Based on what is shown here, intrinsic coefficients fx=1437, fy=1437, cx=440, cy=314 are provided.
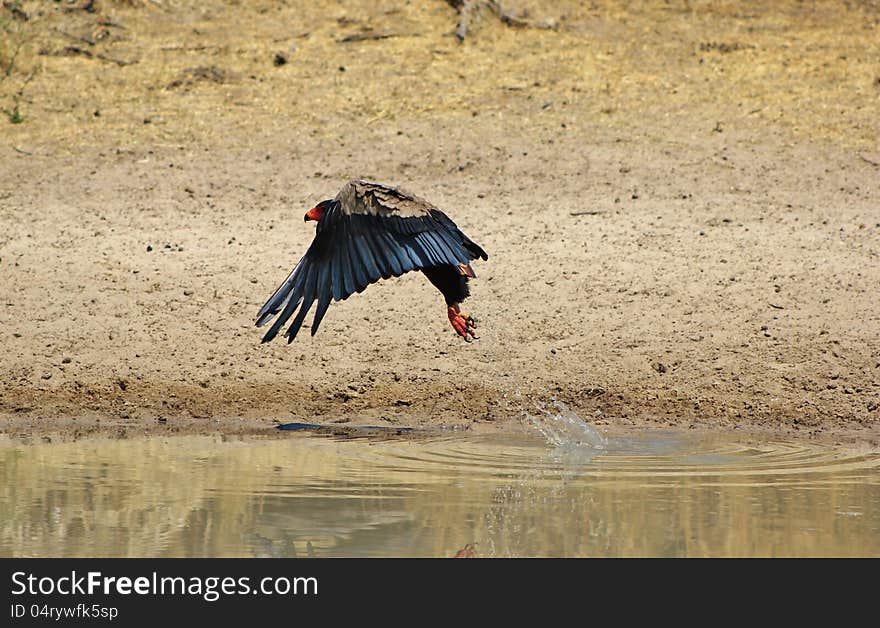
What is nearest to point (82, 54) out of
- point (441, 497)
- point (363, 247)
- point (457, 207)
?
point (457, 207)

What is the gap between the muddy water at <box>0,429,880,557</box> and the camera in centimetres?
548

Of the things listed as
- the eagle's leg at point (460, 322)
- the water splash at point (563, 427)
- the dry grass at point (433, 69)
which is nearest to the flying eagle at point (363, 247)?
the eagle's leg at point (460, 322)

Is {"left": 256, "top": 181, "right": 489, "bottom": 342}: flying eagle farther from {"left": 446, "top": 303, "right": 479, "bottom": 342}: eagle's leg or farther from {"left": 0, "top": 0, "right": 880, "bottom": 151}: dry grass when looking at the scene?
{"left": 0, "top": 0, "right": 880, "bottom": 151}: dry grass

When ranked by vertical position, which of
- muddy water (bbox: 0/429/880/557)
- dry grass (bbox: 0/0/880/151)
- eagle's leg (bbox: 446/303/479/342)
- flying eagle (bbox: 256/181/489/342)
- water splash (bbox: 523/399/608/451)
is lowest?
muddy water (bbox: 0/429/880/557)

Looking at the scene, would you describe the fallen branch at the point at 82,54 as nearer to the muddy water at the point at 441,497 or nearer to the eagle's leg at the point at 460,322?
Answer: the muddy water at the point at 441,497

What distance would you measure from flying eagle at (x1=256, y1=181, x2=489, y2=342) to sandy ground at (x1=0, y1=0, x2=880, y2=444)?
1515mm

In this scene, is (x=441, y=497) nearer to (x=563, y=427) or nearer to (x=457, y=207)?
(x=563, y=427)

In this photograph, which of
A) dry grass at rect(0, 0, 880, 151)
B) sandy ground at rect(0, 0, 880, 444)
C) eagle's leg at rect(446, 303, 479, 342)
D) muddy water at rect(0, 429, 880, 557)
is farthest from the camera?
dry grass at rect(0, 0, 880, 151)

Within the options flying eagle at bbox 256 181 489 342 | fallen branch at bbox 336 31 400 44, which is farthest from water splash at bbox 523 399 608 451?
fallen branch at bbox 336 31 400 44

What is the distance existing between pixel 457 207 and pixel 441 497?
4954 mm

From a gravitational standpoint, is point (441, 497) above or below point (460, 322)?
below

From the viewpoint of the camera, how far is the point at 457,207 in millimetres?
10945

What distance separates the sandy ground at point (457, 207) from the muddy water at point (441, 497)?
2.44ft
